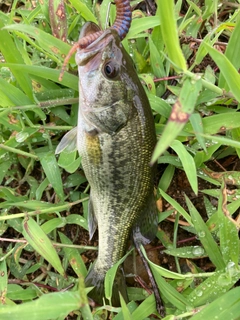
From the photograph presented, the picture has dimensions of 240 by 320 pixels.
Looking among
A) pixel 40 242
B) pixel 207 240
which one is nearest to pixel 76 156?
pixel 40 242

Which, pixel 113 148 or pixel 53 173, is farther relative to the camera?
pixel 53 173

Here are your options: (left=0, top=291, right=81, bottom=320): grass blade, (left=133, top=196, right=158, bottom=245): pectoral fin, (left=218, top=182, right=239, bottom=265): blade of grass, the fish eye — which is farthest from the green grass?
(left=0, top=291, right=81, bottom=320): grass blade

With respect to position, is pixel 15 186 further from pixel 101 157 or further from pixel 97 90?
pixel 97 90

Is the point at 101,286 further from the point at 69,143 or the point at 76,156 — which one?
the point at 69,143

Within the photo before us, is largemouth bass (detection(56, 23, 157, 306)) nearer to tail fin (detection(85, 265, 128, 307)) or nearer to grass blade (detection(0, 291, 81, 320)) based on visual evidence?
tail fin (detection(85, 265, 128, 307))

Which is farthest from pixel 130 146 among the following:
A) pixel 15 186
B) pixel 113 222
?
pixel 15 186

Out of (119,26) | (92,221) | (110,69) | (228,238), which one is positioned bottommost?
(92,221)

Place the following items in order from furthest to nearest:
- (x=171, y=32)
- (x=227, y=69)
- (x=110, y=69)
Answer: (x=110, y=69), (x=227, y=69), (x=171, y=32)
